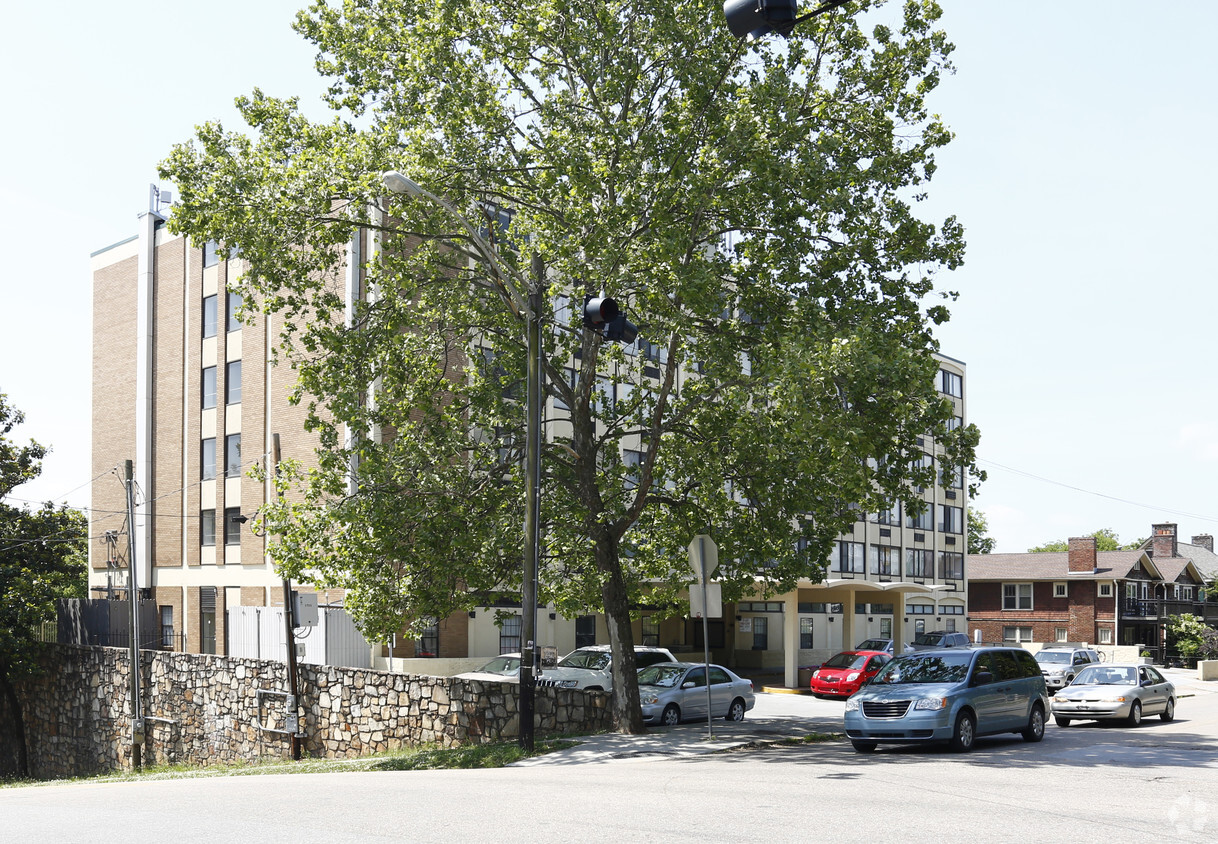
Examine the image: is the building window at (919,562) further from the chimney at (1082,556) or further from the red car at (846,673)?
the red car at (846,673)

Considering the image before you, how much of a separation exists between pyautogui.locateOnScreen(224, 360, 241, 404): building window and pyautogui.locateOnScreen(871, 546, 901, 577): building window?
106 feet

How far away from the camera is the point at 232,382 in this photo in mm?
43531

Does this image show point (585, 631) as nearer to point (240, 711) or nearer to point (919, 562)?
point (240, 711)

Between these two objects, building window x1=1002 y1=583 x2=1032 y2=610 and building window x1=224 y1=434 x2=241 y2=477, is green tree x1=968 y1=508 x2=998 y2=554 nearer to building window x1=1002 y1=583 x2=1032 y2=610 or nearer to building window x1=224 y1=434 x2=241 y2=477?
building window x1=1002 y1=583 x2=1032 y2=610

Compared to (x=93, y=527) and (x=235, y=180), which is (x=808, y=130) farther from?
(x=93, y=527)

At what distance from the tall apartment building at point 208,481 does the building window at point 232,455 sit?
7cm

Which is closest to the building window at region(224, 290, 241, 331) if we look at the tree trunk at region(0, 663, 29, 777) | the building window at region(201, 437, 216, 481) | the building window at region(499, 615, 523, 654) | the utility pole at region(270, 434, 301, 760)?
the building window at region(201, 437, 216, 481)

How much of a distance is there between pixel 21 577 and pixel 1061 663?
121 feet

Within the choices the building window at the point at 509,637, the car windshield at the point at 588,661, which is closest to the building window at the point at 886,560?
the building window at the point at 509,637

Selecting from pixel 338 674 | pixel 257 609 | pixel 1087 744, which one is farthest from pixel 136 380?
pixel 1087 744

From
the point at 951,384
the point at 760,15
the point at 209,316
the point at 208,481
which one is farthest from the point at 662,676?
the point at 951,384

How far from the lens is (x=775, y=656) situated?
5491 cm

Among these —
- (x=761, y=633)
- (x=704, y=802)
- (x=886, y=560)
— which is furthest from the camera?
(x=886, y=560)

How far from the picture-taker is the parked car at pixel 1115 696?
25953 millimetres
